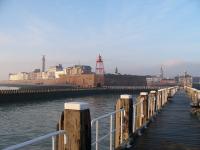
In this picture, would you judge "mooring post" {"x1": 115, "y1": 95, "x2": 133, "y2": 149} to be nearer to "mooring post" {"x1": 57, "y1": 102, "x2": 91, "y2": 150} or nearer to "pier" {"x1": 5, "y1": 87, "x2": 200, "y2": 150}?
"pier" {"x1": 5, "y1": 87, "x2": 200, "y2": 150}

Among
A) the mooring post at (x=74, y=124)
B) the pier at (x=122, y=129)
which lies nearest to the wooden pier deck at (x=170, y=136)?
the pier at (x=122, y=129)

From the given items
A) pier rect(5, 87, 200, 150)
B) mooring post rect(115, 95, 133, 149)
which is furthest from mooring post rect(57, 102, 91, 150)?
mooring post rect(115, 95, 133, 149)

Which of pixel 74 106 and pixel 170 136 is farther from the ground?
pixel 74 106

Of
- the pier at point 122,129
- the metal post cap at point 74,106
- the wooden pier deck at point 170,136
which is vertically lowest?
the wooden pier deck at point 170,136

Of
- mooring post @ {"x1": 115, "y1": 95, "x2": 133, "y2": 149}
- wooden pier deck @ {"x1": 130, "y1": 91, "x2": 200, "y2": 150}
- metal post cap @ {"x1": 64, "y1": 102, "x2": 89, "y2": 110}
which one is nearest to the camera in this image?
metal post cap @ {"x1": 64, "y1": 102, "x2": 89, "y2": 110}

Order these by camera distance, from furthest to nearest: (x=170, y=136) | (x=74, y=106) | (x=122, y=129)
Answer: (x=170, y=136) → (x=122, y=129) → (x=74, y=106)

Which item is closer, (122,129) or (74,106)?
(74,106)

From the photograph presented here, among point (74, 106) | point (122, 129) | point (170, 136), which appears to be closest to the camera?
point (74, 106)

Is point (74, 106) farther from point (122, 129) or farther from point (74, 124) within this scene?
point (122, 129)

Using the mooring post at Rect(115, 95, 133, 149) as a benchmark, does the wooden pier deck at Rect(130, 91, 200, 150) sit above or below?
below

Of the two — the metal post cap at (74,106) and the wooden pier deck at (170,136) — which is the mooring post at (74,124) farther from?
the wooden pier deck at (170,136)

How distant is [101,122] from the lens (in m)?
29.2

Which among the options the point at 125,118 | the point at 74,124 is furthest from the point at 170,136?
the point at 74,124

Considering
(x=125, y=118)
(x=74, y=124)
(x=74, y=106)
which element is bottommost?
(x=125, y=118)
